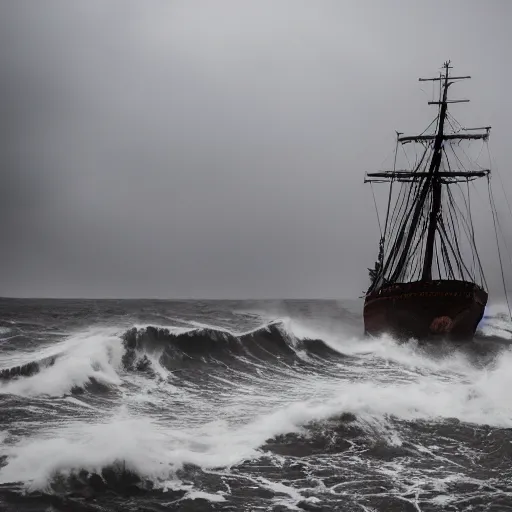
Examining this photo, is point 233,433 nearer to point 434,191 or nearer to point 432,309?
point 432,309

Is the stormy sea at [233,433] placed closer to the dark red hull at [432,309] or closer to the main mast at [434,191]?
the dark red hull at [432,309]

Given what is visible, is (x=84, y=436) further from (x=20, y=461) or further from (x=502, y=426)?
(x=502, y=426)

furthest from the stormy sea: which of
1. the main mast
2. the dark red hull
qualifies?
the main mast

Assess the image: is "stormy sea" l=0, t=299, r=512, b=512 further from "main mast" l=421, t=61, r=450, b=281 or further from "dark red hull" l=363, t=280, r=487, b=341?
"main mast" l=421, t=61, r=450, b=281

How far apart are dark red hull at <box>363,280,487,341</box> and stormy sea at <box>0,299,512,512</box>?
445 inches

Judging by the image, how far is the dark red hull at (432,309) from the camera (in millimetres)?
36125

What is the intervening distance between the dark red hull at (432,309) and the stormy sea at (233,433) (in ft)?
37.1

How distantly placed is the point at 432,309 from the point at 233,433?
2621cm

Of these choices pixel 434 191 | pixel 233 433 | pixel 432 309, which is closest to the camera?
pixel 233 433

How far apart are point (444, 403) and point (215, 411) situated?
6648 millimetres

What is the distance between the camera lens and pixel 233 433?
12.9 metres

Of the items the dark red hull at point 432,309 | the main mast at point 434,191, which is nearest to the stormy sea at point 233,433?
the dark red hull at point 432,309

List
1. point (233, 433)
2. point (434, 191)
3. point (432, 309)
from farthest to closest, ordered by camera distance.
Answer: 1. point (434, 191)
2. point (432, 309)
3. point (233, 433)

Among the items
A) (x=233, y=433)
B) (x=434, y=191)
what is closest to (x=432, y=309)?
(x=434, y=191)
